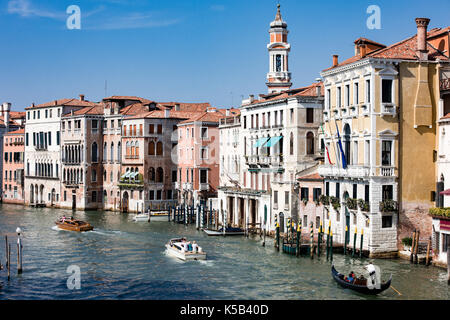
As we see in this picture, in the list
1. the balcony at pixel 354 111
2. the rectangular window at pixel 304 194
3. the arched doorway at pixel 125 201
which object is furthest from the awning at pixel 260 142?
the arched doorway at pixel 125 201

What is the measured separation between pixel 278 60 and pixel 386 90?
31.5 meters

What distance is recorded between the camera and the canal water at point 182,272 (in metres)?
29.0

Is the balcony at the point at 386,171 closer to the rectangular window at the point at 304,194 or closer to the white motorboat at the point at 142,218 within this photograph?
the rectangular window at the point at 304,194

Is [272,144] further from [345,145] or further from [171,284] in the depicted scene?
[171,284]

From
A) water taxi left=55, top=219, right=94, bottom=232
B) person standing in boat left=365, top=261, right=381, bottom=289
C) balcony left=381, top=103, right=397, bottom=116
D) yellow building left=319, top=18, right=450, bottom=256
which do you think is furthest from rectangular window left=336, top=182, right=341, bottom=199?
water taxi left=55, top=219, right=94, bottom=232

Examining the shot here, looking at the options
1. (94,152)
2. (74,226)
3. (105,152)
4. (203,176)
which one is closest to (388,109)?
(74,226)

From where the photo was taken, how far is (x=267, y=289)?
29734 millimetres

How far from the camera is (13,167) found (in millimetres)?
81750

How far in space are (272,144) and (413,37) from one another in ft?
44.4

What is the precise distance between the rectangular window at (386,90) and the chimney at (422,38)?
81.0 inches

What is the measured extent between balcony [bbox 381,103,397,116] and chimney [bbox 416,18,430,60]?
2.79 metres

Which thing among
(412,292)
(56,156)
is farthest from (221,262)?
(56,156)

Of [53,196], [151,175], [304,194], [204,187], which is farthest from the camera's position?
[53,196]

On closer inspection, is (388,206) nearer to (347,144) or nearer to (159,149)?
(347,144)
